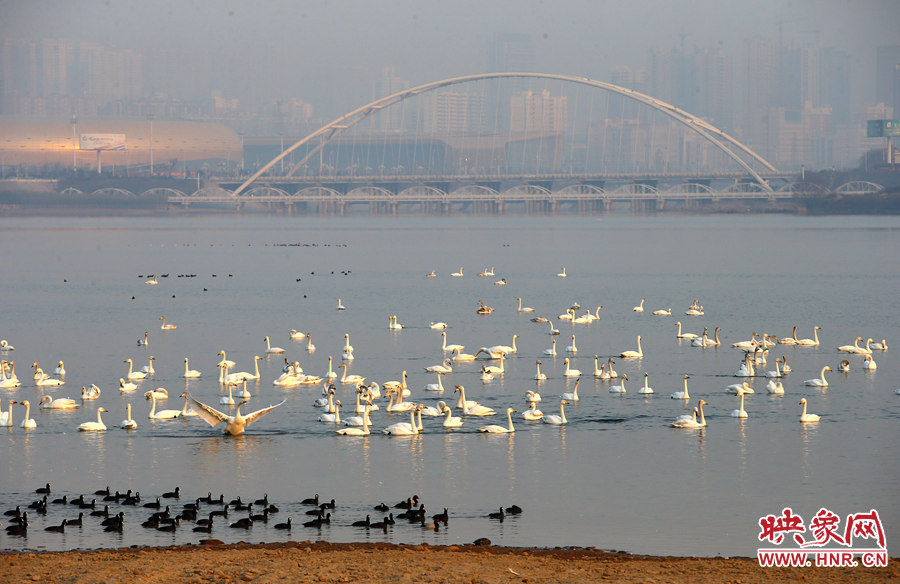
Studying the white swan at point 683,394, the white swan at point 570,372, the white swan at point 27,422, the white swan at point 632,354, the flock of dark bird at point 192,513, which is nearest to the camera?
the flock of dark bird at point 192,513

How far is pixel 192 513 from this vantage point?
50.9 feet

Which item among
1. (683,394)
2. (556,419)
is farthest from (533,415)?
(683,394)

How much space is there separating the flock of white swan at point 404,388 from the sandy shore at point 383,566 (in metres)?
7.14

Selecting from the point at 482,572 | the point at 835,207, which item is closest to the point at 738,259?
the point at 482,572

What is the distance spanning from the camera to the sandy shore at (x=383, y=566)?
39.9 ft

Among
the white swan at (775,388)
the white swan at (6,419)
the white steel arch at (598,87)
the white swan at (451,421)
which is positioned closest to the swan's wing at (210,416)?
the white swan at (6,419)

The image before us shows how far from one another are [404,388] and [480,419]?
8.31ft

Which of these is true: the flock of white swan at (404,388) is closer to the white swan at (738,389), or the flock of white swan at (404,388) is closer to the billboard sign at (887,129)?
the white swan at (738,389)

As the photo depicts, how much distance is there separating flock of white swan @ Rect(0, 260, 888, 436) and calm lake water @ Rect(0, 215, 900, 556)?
0.25 metres

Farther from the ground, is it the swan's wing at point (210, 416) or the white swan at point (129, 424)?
the swan's wing at point (210, 416)

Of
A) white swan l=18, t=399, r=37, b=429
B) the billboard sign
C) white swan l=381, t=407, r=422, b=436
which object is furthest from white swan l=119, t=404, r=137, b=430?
the billboard sign

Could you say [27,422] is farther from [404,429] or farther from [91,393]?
[404,429]

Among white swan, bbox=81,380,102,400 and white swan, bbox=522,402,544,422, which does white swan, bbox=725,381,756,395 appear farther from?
white swan, bbox=81,380,102,400

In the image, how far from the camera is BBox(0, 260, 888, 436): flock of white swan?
2141cm
